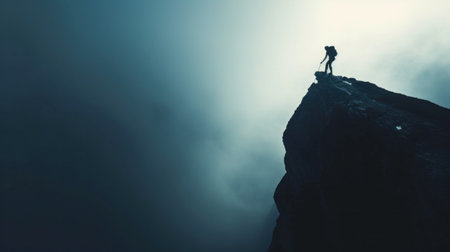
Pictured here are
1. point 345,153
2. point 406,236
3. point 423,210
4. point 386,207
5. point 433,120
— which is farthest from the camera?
point 345,153

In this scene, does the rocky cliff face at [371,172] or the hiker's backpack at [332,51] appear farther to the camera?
the hiker's backpack at [332,51]

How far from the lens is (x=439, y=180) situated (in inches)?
420

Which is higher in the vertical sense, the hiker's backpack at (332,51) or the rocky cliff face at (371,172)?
the hiker's backpack at (332,51)

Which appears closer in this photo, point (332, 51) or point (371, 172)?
point (371, 172)

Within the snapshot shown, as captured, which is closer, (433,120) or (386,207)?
(386,207)

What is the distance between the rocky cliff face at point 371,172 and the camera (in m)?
11.6

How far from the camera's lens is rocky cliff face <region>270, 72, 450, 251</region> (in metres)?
11.6

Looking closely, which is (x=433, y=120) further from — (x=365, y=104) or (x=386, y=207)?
(x=386, y=207)

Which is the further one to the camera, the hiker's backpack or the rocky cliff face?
the hiker's backpack

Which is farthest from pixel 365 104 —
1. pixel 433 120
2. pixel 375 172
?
pixel 375 172

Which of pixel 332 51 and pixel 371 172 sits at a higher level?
pixel 332 51

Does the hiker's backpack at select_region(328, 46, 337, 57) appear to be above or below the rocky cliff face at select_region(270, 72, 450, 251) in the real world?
above

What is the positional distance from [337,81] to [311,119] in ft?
19.9

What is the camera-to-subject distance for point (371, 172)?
16.6 meters
